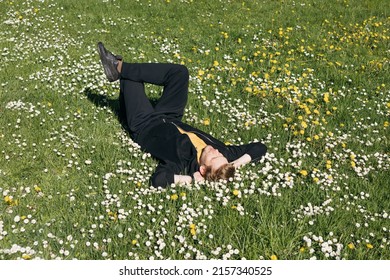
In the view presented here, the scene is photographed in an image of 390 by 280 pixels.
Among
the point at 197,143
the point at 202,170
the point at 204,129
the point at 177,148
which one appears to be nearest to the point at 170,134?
the point at 177,148

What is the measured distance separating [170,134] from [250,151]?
4.32 feet

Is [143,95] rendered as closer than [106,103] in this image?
Yes

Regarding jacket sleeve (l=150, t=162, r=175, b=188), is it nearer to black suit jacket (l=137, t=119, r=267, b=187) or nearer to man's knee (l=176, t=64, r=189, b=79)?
black suit jacket (l=137, t=119, r=267, b=187)

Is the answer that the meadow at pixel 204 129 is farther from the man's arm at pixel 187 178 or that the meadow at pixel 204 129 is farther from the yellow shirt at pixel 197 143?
the yellow shirt at pixel 197 143

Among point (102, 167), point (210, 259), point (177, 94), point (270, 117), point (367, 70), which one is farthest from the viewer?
point (367, 70)

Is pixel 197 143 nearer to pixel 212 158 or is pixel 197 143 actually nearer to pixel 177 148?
pixel 177 148

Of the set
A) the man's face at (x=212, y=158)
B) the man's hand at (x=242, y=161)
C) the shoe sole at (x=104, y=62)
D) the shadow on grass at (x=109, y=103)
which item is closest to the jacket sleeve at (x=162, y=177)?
the man's face at (x=212, y=158)

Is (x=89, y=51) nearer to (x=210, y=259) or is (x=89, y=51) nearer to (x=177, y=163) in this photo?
(x=177, y=163)

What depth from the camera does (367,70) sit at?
9.90m

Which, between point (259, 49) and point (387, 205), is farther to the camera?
point (259, 49)

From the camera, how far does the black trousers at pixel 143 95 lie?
6.90 meters

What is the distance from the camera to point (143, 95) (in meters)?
7.09
